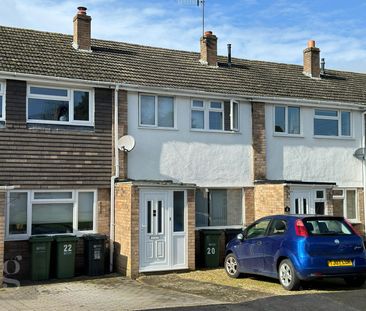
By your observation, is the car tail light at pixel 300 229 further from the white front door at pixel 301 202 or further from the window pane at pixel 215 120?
the window pane at pixel 215 120

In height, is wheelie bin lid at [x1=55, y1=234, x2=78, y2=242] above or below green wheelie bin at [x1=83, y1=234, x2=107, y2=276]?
above

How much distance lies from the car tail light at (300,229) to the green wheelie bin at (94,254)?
5006mm

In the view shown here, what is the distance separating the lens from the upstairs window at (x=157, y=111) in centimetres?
1505

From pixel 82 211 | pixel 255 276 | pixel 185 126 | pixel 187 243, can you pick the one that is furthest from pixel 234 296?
pixel 185 126

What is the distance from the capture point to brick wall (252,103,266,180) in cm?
1642

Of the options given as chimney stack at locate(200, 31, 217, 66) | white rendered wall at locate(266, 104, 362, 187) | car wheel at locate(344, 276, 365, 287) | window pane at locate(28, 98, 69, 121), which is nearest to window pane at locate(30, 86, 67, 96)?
window pane at locate(28, 98, 69, 121)

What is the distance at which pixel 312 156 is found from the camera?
690 inches

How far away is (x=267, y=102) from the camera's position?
55.0ft

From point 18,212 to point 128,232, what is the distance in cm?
270

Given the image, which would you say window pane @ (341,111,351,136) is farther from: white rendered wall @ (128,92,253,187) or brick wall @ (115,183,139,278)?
brick wall @ (115,183,139,278)

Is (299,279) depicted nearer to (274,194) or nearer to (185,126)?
(274,194)

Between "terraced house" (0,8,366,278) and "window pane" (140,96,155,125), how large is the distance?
3 centimetres

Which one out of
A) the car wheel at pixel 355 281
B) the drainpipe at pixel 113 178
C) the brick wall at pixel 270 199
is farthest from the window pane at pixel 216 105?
the car wheel at pixel 355 281

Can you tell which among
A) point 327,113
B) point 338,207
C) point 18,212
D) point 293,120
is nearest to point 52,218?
point 18,212
